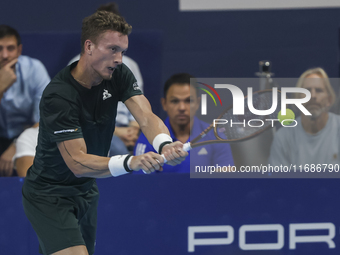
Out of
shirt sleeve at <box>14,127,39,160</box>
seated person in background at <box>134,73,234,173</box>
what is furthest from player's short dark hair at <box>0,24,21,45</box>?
seated person in background at <box>134,73,234,173</box>

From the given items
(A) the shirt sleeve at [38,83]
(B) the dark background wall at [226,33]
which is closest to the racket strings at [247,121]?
(B) the dark background wall at [226,33]

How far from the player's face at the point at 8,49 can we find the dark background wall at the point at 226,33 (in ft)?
2.98

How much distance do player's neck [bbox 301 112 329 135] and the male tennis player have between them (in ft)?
5.98

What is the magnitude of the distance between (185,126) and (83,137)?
1584 mm

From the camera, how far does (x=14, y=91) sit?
4426 mm

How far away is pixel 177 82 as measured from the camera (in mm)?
4129

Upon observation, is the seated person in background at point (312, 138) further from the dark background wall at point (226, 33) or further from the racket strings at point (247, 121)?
the dark background wall at point (226, 33)

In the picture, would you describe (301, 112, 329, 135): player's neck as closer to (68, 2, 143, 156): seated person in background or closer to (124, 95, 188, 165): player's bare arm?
(68, 2, 143, 156): seated person in background

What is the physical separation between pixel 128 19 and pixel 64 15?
29.3 inches

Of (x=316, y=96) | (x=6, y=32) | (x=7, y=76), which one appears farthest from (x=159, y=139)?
(x=6, y=32)

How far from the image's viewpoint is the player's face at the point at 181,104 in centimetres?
402

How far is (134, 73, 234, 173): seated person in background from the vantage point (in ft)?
12.7

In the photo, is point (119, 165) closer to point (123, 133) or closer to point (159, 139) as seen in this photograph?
point (159, 139)

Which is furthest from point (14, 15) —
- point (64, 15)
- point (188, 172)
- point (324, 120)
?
point (324, 120)
